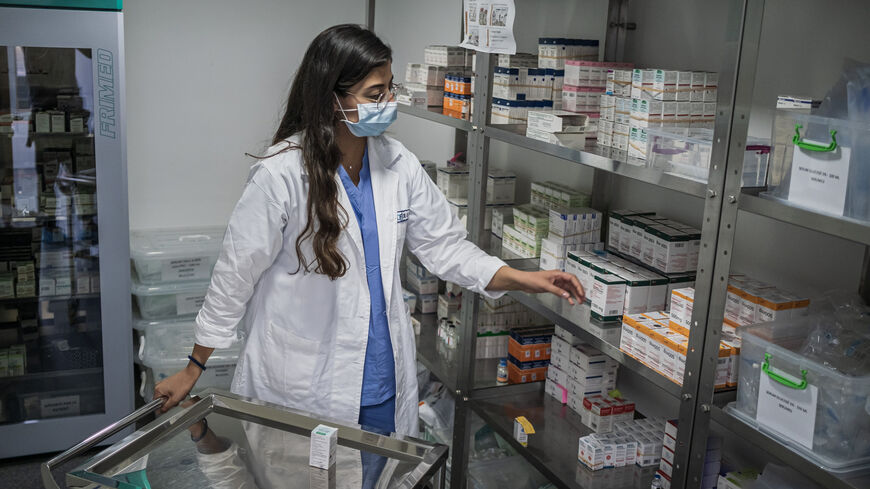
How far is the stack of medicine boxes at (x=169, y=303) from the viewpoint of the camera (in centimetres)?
423

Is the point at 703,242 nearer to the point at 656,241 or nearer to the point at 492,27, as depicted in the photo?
the point at 656,241

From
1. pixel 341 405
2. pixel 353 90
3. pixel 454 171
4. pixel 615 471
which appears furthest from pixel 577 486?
pixel 454 171

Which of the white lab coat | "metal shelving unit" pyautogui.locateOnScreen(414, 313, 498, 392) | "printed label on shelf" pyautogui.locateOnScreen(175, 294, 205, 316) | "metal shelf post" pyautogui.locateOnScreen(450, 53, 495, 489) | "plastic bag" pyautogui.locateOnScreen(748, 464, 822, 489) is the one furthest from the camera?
"printed label on shelf" pyautogui.locateOnScreen(175, 294, 205, 316)

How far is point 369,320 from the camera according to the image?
2.41 m

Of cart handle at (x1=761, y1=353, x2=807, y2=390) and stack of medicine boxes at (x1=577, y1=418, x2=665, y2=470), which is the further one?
stack of medicine boxes at (x1=577, y1=418, x2=665, y2=470)

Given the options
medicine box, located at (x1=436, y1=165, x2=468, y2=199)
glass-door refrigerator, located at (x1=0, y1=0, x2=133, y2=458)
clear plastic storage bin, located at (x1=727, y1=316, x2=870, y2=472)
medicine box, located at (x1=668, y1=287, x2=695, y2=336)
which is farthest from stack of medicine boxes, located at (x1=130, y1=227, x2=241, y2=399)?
clear plastic storage bin, located at (x1=727, y1=316, x2=870, y2=472)

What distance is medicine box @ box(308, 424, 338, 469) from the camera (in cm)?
167

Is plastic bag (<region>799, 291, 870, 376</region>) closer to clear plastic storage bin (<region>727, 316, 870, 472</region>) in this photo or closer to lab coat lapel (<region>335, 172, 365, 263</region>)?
clear plastic storage bin (<region>727, 316, 870, 472</region>)

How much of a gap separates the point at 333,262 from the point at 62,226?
85.7 inches

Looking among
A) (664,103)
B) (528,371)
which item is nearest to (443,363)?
(528,371)

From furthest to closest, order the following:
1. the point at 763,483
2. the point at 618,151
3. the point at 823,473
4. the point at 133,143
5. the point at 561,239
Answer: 1. the point at 133,143
2. the point at 561,239
3. the point at 618,151
4. the point at 763,483
5. the point at 823,473

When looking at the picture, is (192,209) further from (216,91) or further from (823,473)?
(823,473)

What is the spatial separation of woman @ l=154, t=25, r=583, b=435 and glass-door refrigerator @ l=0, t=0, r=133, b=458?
1.53 m

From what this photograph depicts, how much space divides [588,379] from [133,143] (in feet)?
9.77
